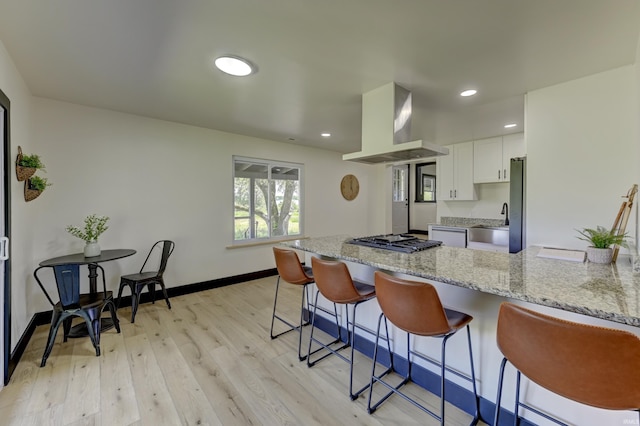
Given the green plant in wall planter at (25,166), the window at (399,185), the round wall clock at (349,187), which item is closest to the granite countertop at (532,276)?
the green plant in wall planter at (25,166)

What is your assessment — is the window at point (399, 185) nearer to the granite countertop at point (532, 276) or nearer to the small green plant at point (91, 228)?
the granite countertop at point (532, 276)

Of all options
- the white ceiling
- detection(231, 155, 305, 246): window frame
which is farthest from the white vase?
detection(231, 155, 305, 246): window frame

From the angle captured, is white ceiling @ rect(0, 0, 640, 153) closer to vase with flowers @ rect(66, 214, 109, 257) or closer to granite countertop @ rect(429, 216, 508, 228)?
vase with flowers @ rect(66, 214, 109, 257)

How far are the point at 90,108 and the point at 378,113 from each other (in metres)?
3.21

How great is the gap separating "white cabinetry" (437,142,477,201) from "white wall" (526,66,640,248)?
7.12ft

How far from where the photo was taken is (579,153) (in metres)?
2.32

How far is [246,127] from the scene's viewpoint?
3.90 m

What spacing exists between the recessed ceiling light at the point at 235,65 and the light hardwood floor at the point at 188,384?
2365 mm

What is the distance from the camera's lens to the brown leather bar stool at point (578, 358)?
88 centimetres

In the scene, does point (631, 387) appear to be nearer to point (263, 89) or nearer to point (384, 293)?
point (384, 293)

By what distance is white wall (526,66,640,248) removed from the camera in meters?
2.15

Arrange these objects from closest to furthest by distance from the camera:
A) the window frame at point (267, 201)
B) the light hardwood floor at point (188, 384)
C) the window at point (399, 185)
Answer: the light hardwood floor at point (188, 384)
the window frame at point (267, 201)
the window at point (399, 185)

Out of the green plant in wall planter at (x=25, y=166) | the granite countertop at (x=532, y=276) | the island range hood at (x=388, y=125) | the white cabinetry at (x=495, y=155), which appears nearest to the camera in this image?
the granite countertop at (x=532, y=276)

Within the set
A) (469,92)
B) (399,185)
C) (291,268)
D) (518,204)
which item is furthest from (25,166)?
(399,185)
